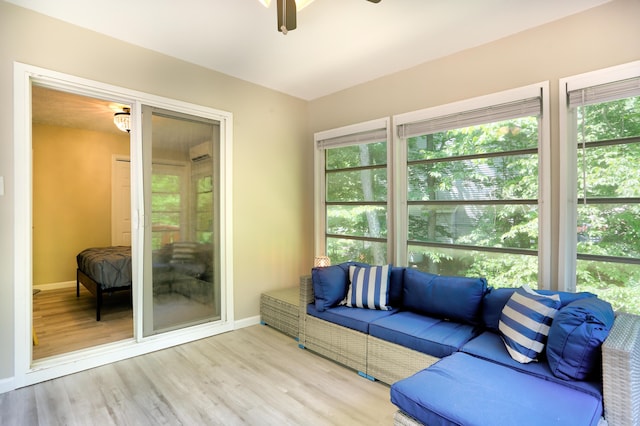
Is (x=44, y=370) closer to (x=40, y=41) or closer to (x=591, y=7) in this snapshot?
(x=40, y=41)

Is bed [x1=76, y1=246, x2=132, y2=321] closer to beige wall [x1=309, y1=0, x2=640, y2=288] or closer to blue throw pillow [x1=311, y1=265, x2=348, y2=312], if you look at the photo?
blue throw pillow [x1=311, y1=265, x2=348, y2=312]

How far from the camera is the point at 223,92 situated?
3.63 metres

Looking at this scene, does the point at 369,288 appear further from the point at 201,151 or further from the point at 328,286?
the point at 201,151

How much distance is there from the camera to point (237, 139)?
3.76 metres

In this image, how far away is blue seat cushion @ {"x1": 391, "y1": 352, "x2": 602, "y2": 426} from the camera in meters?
1.42

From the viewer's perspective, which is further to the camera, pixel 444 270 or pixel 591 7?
pixel 444 270

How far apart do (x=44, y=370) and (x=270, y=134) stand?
311 cm

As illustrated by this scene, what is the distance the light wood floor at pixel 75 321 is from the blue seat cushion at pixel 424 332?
2646 millimetres

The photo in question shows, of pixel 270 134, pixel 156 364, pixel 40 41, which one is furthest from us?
pixel 270 134

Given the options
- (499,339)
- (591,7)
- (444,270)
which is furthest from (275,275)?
(591,7)

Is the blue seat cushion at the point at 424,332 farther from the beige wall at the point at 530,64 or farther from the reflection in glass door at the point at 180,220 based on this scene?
the reflection in glass door at the point at 180,220

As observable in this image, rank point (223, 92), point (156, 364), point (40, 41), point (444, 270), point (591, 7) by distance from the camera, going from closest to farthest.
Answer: point (591, 7) → point (40, 41) → point (156, 364) → point (444, 270) → point (223, 92)

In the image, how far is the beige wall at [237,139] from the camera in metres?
2.42

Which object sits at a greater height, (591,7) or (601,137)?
(591,7)
